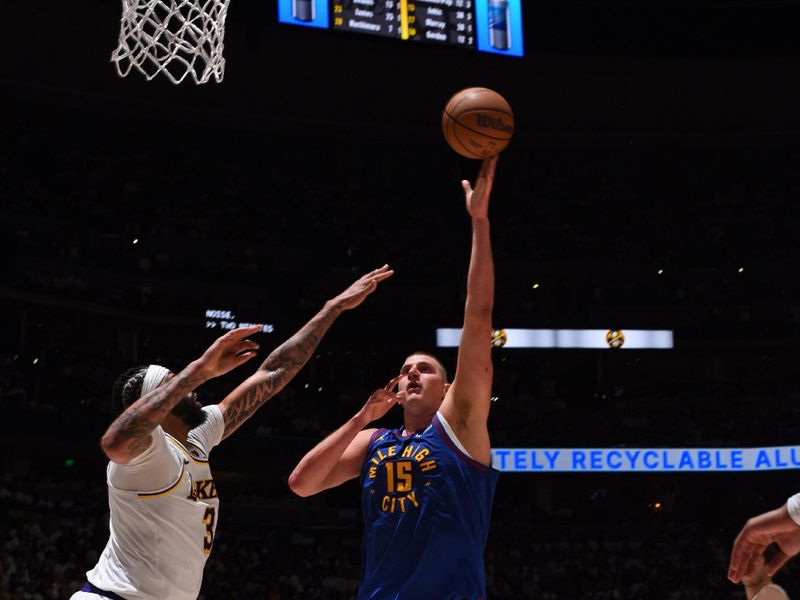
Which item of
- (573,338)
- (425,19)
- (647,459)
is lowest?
(647,459)

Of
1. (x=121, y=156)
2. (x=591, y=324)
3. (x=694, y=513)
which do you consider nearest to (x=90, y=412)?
(x=121, y=156)

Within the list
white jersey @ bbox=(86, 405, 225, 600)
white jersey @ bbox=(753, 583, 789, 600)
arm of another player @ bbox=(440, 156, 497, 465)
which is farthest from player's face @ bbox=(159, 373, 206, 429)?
white jersey @ bbox=(753, 583, 789, 600)

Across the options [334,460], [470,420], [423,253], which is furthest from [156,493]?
[423,253]

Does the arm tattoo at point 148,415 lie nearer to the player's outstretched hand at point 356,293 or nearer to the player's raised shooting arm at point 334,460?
the player's raised shooting arm at point 334,460

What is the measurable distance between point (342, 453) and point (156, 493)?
759 millimetres

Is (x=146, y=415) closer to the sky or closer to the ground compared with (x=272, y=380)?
closer to the ground

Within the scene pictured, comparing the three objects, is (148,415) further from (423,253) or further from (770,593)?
(423,253)

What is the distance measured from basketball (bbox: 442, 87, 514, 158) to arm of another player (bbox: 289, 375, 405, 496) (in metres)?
1.08

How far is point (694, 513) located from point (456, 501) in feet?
69.8

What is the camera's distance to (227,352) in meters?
3.67

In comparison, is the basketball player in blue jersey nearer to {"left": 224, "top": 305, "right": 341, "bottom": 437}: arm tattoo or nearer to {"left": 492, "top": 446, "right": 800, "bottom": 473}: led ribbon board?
{"left": 224, "top": 305, "right": 341, "bottom": 437}: arm tattoo

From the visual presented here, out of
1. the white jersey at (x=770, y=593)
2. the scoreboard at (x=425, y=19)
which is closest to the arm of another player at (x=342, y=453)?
the white jersey at (x=770, y=593)

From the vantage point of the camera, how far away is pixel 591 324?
22.2 metres

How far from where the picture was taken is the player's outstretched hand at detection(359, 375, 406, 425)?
3.99 metres
